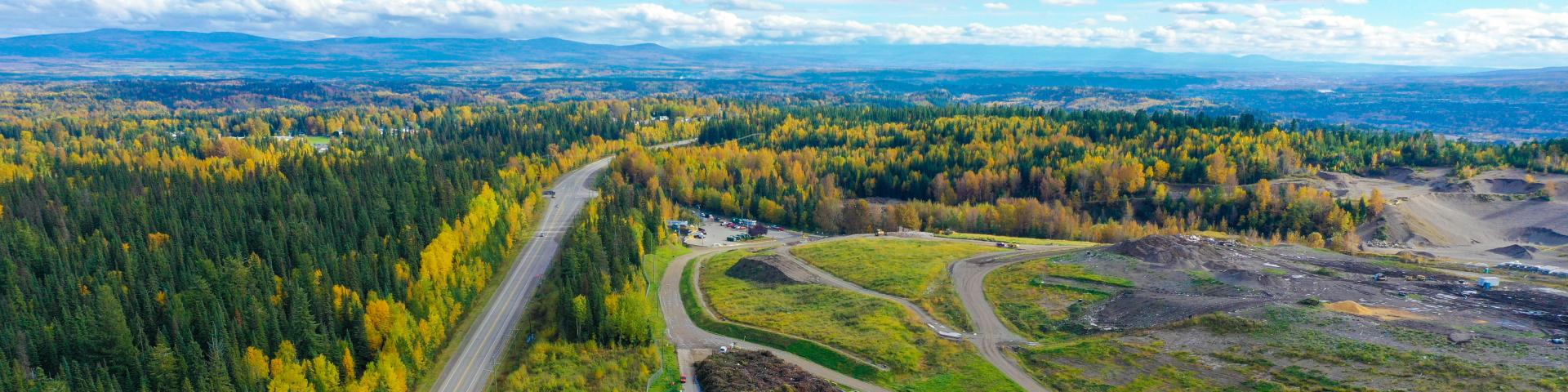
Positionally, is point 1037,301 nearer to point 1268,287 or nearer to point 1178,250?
point 1178,250

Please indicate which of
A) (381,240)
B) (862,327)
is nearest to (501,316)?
(381,240)

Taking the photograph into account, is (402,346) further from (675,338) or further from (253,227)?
(253,227)

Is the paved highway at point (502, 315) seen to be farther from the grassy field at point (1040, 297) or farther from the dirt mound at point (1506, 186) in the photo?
the dirt mound at point (1506, 186)

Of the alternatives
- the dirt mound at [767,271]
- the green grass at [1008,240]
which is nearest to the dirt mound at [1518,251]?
the green grass at [1008,240]

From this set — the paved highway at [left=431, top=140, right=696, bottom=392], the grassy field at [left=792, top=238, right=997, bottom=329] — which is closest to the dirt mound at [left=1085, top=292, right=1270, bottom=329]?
the grassy field at [left=792, top=238, right=997, bottom=329]

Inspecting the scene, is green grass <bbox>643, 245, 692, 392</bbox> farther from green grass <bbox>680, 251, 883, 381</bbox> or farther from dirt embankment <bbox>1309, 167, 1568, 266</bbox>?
dirt embankment <bbox>1309, 167, 1568, 266</bbox>
